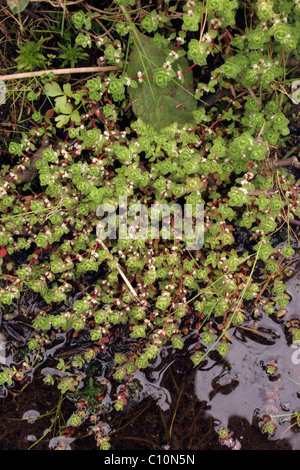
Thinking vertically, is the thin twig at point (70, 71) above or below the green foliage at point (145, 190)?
above

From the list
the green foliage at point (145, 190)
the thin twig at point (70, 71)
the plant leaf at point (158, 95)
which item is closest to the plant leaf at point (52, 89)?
the green foliage at point (145, 190)

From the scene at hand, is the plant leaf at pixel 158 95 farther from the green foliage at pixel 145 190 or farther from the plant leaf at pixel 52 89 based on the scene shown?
the plant leaf at pixel 52 89

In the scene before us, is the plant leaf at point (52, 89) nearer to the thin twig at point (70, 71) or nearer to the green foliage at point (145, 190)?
the green foliage at point (145, 190)

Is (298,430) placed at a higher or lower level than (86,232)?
A: lower

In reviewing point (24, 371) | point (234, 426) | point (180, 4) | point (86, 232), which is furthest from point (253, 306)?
point (180, 4)

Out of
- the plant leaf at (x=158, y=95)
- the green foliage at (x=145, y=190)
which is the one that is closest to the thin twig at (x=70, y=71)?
the green foliage at (x=145, y=190)

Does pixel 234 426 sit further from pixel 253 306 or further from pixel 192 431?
pixel 253 306

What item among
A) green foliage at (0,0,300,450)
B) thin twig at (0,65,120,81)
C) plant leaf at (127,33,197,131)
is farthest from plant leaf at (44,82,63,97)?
plant leaf at (127,33,197,131)

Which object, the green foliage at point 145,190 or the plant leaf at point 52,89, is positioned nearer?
the green foliage at point 145,190

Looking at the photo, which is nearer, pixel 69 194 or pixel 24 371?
pixel 69 194
